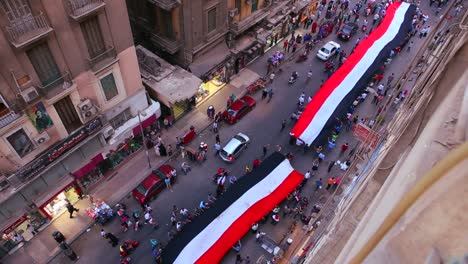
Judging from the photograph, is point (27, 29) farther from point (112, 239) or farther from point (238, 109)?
point (238, 109)

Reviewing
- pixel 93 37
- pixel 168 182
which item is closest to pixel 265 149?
pixel 168 182

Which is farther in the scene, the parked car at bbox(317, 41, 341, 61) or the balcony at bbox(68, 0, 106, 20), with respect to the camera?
the parked car at bbox(317, 41, 341, 61)

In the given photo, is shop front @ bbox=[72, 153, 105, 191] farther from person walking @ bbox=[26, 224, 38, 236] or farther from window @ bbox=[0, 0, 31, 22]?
window @ bbox=[0, 0, 31, 22]

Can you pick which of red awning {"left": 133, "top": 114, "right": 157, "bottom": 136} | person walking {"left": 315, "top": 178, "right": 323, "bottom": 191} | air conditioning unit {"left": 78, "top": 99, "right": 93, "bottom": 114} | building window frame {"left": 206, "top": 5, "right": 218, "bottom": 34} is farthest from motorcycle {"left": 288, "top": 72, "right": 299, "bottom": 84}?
air conditioning unit {"left": 78, "top": 99, "right": 93, "bottom": 114}

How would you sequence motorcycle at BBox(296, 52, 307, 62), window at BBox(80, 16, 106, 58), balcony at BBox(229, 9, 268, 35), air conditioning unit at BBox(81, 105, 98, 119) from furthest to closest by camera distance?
motorcycle at BBox(296, 52, 307, 62)
balcony at BBox(229, 9, 268, 35)
air conditioning unit at BBox(81, 105, 98, 119)
window at BBox(80, 16, 106, 58)

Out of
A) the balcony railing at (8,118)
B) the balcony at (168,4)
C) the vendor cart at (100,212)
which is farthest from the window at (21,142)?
the balcony at (168,4)

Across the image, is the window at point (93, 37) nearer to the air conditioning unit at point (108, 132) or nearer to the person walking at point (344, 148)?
the air conditioning unit at point (108, 132)

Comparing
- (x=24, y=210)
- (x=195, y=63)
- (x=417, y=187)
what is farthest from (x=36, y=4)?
(x=417, y=187)
